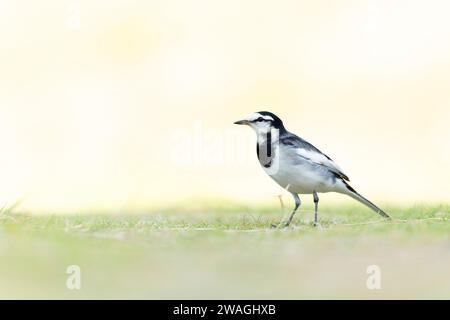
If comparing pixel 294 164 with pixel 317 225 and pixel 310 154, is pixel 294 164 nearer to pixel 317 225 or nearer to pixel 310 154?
pixel 310 154

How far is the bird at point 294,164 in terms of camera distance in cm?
1197

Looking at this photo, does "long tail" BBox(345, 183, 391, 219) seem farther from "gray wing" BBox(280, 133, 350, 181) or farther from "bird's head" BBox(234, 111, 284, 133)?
"bird's head" BBox(234, 111, 284, 133)

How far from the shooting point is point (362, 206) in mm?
14000

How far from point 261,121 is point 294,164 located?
988 mm

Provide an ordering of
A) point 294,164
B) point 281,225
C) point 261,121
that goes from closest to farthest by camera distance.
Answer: point 281,225
point 294,164
point 261,121

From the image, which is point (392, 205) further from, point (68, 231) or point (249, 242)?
point (68, 231)

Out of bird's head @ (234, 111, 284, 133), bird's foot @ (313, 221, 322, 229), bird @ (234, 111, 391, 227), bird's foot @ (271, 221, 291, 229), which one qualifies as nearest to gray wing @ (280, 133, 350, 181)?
bird @ (234, 111, 391, 227)

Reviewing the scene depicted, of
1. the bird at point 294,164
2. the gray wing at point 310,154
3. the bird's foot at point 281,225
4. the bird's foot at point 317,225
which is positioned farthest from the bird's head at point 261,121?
the bird's foot at point 317,225

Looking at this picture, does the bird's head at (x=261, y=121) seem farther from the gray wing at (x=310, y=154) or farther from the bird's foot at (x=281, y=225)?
the bird's foot at (x=281, y=225)

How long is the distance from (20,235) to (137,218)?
318 centimetres

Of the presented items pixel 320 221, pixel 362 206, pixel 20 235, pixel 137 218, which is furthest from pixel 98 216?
pixel 362 206

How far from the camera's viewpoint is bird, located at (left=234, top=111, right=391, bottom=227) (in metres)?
12.0

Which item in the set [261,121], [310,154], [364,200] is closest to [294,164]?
[310,154]

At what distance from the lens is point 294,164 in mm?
11953
